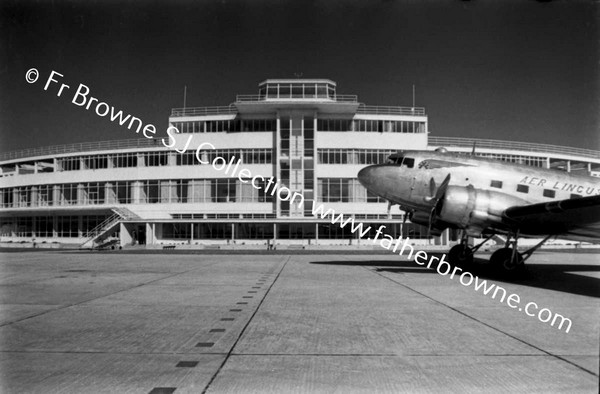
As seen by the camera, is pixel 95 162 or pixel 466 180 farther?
pixel 95 162

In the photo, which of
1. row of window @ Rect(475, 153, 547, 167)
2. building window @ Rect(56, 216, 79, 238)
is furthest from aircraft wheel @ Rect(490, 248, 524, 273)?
building window @ Rect(56, 216, 79, 238)

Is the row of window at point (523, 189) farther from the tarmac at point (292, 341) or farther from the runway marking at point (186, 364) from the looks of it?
the runway marking at point (186, 364)

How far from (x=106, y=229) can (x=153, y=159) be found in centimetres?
1162

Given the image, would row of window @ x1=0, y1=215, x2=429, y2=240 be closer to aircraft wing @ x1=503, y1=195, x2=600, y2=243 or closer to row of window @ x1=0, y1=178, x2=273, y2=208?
row of window @ x1=0, y1=178, x2=273, y2=208

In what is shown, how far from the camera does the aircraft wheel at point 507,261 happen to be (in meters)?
18.2

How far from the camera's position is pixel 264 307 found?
11867 mm

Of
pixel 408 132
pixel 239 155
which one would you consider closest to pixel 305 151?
pixel 239 155

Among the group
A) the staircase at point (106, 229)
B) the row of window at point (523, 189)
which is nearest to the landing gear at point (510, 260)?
the row of window at point (523, 189)

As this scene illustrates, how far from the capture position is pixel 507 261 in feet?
60.2

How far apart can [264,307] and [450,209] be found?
9772mm

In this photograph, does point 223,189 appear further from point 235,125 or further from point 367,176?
point 367,176

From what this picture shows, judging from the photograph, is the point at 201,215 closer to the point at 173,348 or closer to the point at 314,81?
the point at 314,81

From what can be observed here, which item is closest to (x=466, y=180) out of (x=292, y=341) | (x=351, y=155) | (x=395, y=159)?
(x=395, y=159)

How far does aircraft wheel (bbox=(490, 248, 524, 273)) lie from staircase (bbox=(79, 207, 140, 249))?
50.5 meters
